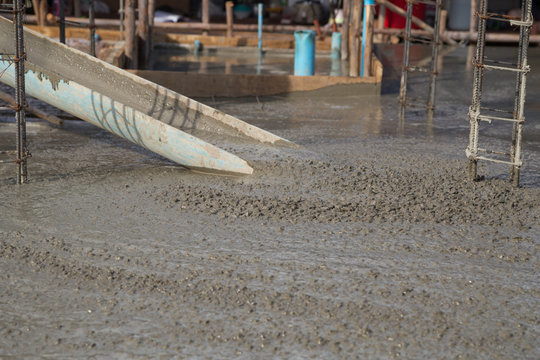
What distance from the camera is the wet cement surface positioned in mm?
4141

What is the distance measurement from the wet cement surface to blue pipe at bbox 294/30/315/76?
4.27 metres

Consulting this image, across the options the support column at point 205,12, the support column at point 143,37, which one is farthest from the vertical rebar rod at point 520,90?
the support column at point 205,12

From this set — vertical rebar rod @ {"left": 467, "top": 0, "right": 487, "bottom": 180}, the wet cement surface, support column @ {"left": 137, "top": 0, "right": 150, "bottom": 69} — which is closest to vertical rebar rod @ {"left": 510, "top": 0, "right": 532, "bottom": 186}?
the wet cement surface

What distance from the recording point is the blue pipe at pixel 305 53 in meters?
12.9

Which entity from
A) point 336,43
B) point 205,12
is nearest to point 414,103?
point 336,43

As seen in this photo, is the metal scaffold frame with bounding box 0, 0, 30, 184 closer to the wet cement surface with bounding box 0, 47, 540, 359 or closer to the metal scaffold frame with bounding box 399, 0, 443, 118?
the wet cement surface with bounding box 0, 47, 540, 359

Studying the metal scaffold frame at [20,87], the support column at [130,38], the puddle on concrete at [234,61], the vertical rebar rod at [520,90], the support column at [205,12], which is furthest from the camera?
the support column at [205,12]

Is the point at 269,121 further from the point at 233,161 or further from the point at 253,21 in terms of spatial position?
the point at 253,21

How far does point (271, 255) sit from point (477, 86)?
286 centimetres

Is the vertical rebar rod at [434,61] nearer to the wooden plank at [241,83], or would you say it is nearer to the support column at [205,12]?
the wooden plank at [241,83]

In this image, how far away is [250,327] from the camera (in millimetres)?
4238

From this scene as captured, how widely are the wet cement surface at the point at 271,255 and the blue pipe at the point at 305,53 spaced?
427 centimetres

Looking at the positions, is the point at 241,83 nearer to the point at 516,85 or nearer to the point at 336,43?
the point at 516,85

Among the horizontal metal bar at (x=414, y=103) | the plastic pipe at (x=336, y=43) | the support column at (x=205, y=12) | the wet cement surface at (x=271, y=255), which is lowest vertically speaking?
the wet cement surface at (x=271, y=255)
